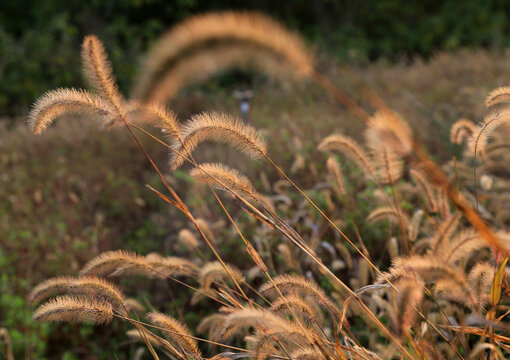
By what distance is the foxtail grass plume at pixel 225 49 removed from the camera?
3.75 feet

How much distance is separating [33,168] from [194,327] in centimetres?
354

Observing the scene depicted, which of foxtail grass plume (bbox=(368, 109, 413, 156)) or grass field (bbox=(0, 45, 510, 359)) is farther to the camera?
grass field (bbox=(0, 45, 510, 359))

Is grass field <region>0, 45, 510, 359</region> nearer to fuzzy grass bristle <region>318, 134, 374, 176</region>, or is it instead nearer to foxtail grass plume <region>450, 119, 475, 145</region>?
foxtail grass plume <region>450, 119, 475, 145</region>

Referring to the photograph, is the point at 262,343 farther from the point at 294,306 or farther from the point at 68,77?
the point at 68,77

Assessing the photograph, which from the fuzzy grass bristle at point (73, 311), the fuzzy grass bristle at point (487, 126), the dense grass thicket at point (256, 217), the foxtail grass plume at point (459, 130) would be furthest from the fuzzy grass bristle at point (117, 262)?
the foxtail grass plume at point (459, 130)

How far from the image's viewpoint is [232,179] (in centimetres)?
150

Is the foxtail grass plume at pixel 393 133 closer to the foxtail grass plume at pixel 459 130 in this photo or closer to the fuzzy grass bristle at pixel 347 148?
the fuzzy grass bristle at pixel 347 148

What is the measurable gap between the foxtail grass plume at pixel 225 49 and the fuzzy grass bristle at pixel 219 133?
0.19 metres

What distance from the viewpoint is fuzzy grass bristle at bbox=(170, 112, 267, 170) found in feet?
4.50

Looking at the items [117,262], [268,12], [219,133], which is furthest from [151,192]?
[268,12]

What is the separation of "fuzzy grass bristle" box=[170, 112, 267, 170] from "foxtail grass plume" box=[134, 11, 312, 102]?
19 cm

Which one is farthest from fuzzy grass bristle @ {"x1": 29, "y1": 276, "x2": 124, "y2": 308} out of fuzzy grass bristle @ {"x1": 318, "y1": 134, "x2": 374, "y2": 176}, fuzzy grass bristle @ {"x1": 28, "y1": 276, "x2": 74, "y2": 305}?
fuzzy grass bristle @ {"x1": 318, "y1": 134, "x2": 374, "y2": 176}

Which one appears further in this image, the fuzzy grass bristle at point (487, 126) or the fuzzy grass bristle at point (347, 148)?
the fuzzy grass bristle at point (347, 148)

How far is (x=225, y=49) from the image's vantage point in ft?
3.78
